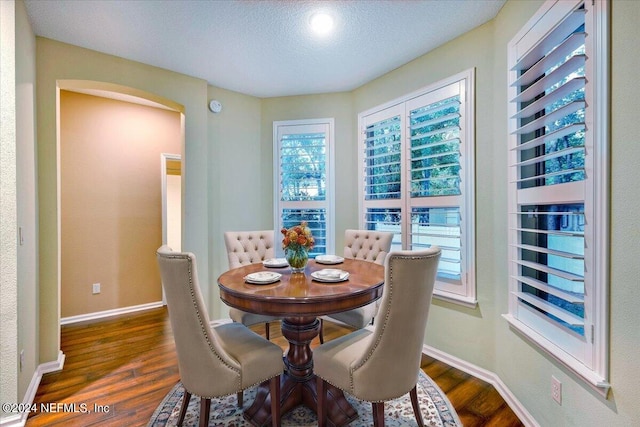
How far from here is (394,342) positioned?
4.62 ft

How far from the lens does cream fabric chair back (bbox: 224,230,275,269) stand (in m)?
2.80

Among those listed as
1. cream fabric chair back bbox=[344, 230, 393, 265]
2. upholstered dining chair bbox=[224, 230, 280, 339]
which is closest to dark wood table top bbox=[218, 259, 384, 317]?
cream fabric chair back bbox=[344, 230, 393, 265]

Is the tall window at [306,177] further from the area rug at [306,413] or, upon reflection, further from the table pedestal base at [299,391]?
the area rug at [306,413]

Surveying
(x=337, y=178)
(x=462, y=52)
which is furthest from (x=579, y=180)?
(x=337, y=178)

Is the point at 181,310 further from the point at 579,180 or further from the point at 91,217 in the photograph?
the point at 91,217

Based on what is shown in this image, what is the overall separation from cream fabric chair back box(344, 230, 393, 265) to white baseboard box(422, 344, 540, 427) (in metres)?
0.95

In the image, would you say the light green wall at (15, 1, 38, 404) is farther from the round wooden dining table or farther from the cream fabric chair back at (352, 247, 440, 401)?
the cream fabric chair back at (352, 247, 440, 401)

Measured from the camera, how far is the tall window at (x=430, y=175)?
94.4 inches

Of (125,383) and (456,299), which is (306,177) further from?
(125,383)

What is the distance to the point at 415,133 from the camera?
278 centimetres

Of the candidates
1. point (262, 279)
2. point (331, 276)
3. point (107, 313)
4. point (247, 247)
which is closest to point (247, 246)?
point (247, 247)

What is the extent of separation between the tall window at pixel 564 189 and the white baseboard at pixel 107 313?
13.5 ft

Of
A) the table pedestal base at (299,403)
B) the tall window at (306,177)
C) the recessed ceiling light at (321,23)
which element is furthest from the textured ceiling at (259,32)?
the table pedestal base at (299,403)

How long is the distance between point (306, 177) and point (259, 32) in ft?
5.37
